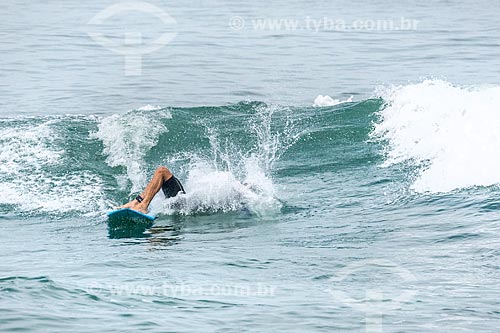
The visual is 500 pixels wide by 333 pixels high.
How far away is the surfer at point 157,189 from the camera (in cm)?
1596

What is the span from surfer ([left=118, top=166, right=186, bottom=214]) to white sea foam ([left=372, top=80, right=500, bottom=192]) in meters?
4.13

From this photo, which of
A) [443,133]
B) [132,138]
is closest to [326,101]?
[132,138]

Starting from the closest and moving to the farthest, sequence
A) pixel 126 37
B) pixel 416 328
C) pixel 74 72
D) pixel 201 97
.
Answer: pixel 416 328 → pixel 201 97 → pixel 74 72 → pixel 126 37

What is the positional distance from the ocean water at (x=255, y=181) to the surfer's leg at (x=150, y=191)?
1.16 ft

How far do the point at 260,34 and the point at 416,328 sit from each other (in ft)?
91.2

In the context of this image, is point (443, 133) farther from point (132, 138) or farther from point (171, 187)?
point (132, 138)

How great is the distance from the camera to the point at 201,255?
1359 cm

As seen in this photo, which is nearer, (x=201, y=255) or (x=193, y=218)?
(x=201, y=255)

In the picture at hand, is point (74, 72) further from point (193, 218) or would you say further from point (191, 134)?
point (193, 218)

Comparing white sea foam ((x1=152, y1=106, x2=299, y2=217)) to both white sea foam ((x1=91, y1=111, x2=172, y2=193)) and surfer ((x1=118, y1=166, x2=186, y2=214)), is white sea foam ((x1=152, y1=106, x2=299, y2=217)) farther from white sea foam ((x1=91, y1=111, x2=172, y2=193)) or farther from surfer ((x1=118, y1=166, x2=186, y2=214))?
white sea foam ((x1=91, y1=111, x2=172, y2=193))

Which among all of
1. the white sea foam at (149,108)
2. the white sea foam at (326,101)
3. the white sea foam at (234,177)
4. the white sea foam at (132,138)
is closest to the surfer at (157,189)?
the white sea foam at (234,177)

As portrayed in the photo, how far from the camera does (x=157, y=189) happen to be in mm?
16312

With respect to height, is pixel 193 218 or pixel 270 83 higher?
pixel 270 83

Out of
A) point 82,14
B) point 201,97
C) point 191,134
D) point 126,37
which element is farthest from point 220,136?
point 82,14
